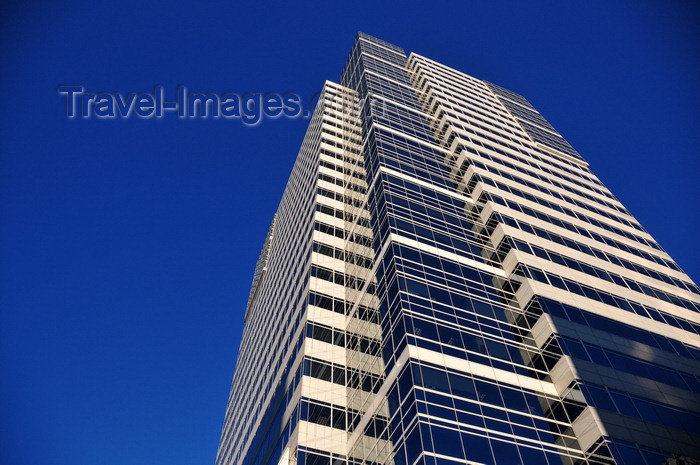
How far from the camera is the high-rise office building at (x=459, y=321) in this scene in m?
27.1

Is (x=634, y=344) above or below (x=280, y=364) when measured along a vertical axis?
above

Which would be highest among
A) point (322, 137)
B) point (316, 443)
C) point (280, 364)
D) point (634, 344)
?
point (634, 344)

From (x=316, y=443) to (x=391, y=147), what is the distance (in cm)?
3093

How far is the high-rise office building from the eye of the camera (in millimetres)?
27062

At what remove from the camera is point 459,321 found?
106 ft

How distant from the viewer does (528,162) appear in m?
61.8

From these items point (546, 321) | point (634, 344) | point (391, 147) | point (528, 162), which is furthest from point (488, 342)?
point (528, 162)

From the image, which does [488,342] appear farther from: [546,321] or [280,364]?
[280,364]

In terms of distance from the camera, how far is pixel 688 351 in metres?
35.9

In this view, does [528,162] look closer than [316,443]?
No

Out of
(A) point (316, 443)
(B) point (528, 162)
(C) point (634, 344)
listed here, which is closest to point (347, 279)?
(A) point (316, 443)

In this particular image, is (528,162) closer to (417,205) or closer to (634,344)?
(417,205)

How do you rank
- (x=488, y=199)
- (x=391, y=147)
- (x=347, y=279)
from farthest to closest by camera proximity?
1. (x=391, y=147)
2. (x=488, y=199)
3. (x=347, y=279)

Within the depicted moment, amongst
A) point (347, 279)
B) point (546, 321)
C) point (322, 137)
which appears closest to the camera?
point (546, 321)
